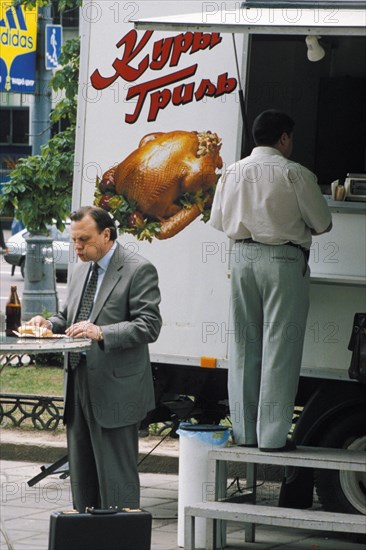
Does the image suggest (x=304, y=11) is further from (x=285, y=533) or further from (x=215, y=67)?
(x=285, y=533)

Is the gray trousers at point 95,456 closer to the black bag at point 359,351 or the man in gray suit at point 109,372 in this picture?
the man in gray suit at point 109,372

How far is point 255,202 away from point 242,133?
2.89 feet

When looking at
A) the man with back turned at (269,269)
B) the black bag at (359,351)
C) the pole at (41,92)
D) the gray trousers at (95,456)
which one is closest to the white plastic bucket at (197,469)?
the man with back turned at (269,269)

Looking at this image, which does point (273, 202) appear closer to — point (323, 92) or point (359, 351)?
point (359, 351)

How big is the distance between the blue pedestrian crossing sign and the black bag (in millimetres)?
9090

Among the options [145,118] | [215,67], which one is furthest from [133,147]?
[215,67]

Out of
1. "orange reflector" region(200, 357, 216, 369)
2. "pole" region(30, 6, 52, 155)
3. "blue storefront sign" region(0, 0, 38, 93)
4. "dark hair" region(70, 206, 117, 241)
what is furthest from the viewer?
"pole" region(30, 6, 52, 155)

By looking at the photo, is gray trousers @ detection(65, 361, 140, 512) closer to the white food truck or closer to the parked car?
the white food truck

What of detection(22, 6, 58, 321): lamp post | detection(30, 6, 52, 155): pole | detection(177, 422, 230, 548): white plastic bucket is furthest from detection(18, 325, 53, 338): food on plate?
detection(22, 6, 58, 321): lamp post

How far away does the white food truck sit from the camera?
7906 mm

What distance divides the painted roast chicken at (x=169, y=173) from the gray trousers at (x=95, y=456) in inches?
61.5

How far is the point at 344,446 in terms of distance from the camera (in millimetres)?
7996

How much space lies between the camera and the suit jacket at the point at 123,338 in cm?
700

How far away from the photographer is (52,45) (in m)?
16.8
